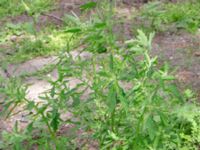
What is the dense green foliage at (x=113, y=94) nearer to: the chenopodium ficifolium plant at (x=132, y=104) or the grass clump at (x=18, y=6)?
the chenopodium ficifolium plant at (x=132, y=104)

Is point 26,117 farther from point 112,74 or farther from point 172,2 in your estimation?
point 172,2

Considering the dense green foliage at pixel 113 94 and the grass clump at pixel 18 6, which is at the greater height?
the grass clump at pixel 18 6

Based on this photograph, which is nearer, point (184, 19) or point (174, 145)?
point (174, 145)

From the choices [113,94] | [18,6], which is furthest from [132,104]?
[18,6]

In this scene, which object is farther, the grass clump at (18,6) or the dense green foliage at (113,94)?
the grass clump at (18,6)

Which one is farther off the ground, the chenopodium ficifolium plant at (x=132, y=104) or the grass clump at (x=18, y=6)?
the grass clump at (x=18, y=6)

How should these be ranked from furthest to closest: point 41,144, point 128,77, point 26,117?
point 26,117
point 41,144
point 128,77

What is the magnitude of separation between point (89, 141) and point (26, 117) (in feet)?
2.22

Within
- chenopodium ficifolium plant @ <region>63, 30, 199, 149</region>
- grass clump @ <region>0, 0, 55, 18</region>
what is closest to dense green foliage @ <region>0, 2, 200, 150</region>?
chenopodium ficifolium plant @ <region>63, 30, 199, 149</region>

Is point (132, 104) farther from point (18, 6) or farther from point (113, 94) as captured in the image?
point (18, 6)

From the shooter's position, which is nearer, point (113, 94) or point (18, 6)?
point (113, 94)

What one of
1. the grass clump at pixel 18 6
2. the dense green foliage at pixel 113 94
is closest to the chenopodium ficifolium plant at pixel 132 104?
the dense green foliage at pixel 113 94

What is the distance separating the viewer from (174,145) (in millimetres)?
2656

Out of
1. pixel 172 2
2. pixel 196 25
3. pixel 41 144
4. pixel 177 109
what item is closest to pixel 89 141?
pixel 41 144
